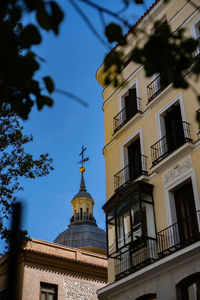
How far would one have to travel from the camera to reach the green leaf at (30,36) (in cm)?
436

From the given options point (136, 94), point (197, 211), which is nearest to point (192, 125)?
point (197, 211)

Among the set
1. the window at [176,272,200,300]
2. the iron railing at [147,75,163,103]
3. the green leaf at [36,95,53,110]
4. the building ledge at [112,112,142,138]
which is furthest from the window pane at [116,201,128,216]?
the green leaf at [36,95,53,110]

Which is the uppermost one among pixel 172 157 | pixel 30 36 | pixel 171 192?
pixel 172 157

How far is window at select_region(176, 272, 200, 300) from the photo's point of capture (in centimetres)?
1214

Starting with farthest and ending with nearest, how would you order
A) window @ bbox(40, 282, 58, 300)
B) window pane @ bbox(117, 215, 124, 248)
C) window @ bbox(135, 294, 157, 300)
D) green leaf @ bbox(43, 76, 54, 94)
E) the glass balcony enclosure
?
window @ bbox(40, 282, 58, 300), window pane @ bbox(117, 215, 124, 248), the glass balcony enclosure, window @ bbox(135, 294, 157, 300), green leaf @ bbox(43, 76, 54, 94)

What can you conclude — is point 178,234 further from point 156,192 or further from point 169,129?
point 169,129

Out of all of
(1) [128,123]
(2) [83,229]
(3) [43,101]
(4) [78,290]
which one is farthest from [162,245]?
(2) [83,229]

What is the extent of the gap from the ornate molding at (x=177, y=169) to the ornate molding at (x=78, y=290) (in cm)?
1164

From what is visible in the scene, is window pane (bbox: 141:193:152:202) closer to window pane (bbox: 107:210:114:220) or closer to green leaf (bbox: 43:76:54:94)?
window pane (bbox: 107:210:114:220)

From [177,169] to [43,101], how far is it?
32.6ft

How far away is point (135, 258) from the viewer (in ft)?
47.2

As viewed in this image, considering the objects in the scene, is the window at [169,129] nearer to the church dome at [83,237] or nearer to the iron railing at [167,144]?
the iron railing at [167,144]

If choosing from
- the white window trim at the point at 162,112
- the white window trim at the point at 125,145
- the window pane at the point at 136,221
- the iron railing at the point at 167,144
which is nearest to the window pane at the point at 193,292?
the window pane at the point at 136,221

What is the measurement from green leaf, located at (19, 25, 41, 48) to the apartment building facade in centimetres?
900
